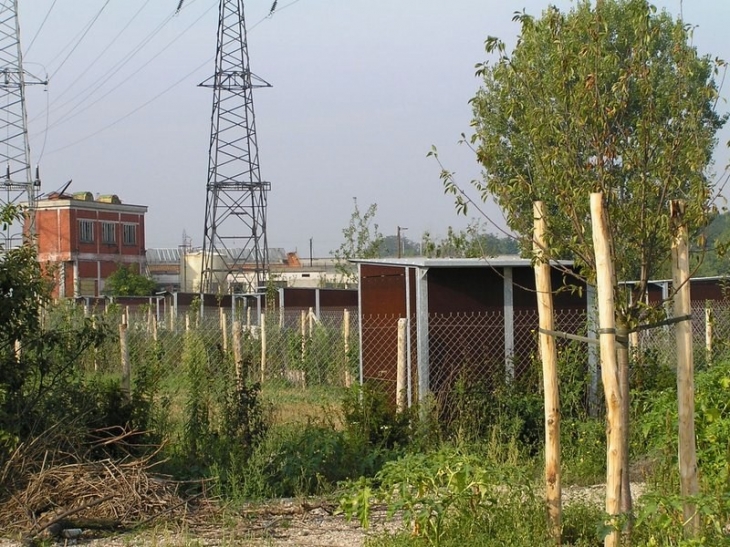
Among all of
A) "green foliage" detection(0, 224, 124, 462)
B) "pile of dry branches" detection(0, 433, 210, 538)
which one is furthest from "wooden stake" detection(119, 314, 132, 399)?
"pile of dry branches" detection(0, 433, 210, 538)

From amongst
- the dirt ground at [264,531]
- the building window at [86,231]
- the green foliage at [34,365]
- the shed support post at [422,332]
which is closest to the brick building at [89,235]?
the building window at [86,231]

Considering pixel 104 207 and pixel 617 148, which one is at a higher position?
pixel 104 207

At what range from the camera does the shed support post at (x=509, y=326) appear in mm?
11891

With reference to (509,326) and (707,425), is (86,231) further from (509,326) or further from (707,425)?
(707,425)

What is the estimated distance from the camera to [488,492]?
6844 mm

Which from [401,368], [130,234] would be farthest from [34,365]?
[130,234]

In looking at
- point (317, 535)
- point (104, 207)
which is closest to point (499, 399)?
point (317, 535)

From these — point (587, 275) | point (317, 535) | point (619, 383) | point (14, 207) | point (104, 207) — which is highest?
point (104, 207)

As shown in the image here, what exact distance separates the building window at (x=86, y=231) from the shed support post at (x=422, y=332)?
57374 mm

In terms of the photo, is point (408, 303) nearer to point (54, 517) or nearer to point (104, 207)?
point (54, 517)

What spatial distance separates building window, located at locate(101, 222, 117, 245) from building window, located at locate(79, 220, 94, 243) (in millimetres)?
1052

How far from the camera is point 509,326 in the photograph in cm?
A: 1220

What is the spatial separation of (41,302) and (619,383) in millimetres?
5561

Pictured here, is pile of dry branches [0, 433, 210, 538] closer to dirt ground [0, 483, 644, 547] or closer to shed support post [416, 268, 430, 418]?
dirt ground [0, 483, 644, 547]
